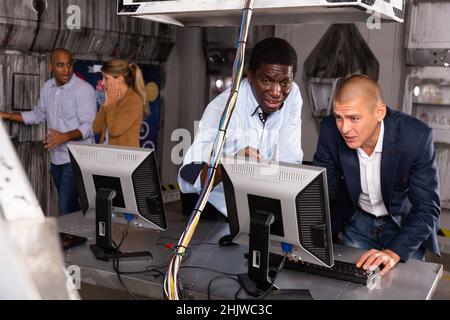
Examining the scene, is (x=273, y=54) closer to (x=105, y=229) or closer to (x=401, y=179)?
(x=401, y=179)

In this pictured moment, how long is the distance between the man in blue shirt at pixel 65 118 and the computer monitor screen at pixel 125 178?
66.8 inches

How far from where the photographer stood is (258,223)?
6.41 ft

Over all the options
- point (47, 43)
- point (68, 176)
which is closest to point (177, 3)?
point (68, 176)

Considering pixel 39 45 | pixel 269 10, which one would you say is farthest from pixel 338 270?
pixel 39 45

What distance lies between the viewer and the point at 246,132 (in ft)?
9.95

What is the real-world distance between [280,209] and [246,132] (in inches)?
45.2

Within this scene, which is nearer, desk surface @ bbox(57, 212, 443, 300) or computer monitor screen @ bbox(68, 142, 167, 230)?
desk surface @ bbox(57, 212, 443, 300)

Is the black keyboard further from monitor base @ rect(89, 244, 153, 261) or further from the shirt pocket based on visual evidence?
the shirt pocket

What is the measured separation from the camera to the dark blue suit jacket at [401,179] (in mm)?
2426

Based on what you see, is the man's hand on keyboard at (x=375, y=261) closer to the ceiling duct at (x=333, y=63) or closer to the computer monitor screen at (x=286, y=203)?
the computer monitor screen at (x=286, y=203)

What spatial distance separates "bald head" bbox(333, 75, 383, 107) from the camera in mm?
2373

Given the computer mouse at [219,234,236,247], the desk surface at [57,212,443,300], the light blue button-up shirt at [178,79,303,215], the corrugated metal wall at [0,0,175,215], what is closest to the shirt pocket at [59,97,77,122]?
the corrugated metal wall at [0,0,175,215]

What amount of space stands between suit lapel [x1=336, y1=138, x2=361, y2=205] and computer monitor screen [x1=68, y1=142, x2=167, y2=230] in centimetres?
94
